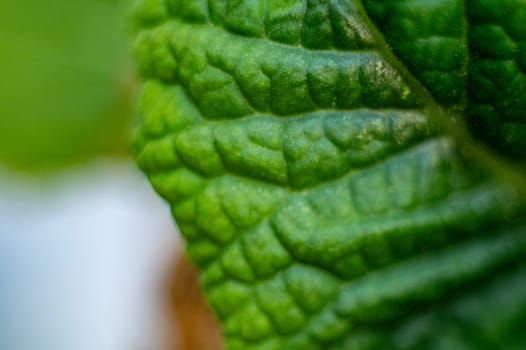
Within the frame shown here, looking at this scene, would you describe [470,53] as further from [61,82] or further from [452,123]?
[61,82]

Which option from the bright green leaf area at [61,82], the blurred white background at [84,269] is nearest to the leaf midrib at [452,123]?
the bright green leaf area at [61,82]

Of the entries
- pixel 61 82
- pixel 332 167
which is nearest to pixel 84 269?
pixel 61 82

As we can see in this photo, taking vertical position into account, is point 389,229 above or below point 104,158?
below

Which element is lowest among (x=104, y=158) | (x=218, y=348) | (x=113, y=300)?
(x=218, y=348)

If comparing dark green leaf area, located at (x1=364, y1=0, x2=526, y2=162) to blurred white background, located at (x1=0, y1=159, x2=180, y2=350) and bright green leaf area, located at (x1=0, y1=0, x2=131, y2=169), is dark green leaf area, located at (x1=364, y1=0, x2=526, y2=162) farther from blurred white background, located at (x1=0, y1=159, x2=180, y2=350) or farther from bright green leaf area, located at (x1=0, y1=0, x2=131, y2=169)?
blurred white background, located at (x1=0, y1=159, x2=180, y2=350)

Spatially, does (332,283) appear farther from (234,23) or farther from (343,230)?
(234,23)

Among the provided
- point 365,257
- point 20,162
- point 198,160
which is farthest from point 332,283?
point 20,162
